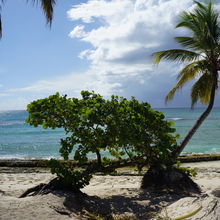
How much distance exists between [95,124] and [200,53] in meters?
4.89

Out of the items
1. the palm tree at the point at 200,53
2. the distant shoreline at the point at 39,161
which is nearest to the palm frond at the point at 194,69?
the palm tree at the point at 200,53

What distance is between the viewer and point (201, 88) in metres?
10.5

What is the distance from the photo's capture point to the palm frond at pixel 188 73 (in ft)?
33.1

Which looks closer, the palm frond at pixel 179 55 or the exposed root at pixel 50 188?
the exposed root at pixel 50 188

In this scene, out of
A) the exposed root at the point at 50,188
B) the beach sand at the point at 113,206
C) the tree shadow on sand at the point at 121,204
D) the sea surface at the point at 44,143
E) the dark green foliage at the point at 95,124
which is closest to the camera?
the beach sand at the point at 113,206

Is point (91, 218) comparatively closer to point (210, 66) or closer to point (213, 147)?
point (210, 66)

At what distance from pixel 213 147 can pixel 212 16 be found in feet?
70.7

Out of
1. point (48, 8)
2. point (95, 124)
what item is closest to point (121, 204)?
point (95, 124)

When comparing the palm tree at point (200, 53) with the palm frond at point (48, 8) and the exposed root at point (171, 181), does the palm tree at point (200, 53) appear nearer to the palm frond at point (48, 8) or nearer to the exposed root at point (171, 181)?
the exposed root at point (171, 181)

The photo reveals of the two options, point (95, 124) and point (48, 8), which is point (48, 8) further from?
point (95, 124)

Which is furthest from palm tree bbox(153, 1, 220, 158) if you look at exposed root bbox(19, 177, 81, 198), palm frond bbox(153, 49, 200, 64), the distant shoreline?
the distant shoreline

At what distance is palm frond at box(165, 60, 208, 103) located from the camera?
33.1 ft

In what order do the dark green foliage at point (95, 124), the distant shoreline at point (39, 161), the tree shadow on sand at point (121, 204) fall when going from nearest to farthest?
the tree shadow on sand at point (121, 204)
the dark green foliage at point (95, 124)
the distant shoreline at point (39, 161)

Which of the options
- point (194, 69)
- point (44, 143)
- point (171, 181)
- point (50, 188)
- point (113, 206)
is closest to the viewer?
point (113, 206)
